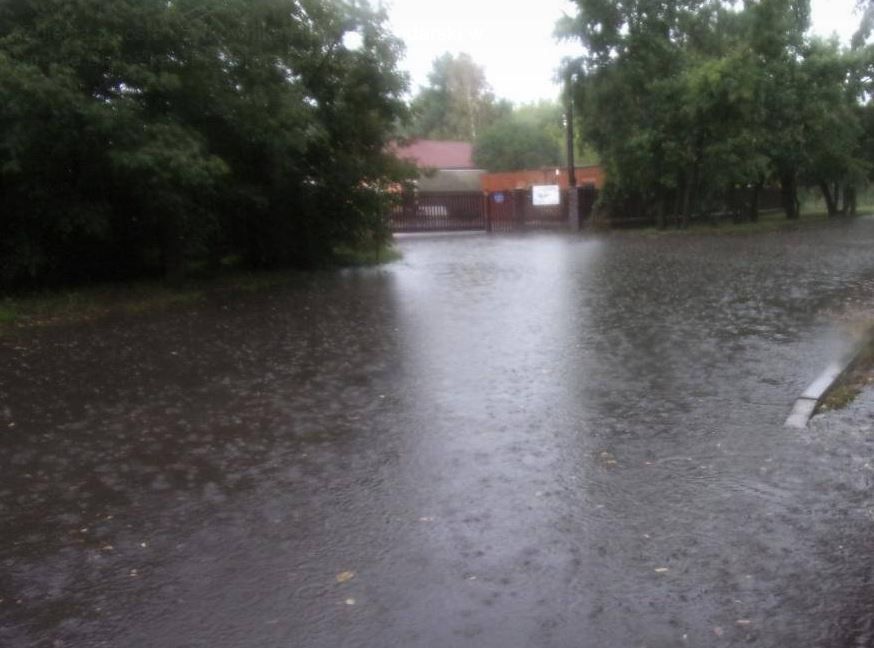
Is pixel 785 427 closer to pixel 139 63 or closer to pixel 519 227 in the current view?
pixel 139 63

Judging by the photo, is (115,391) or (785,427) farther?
(115,391)

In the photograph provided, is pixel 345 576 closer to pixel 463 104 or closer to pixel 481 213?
pixel 481 213

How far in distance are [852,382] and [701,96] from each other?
24.6 m

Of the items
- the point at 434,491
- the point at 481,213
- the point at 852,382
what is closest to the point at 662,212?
the point at 481,213

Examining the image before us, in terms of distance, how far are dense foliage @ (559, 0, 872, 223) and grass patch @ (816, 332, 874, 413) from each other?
2334 centimetres

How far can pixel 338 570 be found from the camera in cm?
433

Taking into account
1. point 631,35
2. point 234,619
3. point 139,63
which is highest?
point 631,35

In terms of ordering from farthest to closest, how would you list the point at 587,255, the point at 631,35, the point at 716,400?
the point at 631,35 < the point at 587,255 < the point at 716,400

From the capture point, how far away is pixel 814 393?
24.0ft

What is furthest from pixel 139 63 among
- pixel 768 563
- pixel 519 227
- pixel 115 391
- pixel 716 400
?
pixel 519 227

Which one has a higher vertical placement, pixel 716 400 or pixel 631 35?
pixel 631 35

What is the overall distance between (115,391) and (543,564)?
5.64 m

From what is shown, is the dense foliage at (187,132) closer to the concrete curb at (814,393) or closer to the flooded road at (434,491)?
the flooded road at (434,491)

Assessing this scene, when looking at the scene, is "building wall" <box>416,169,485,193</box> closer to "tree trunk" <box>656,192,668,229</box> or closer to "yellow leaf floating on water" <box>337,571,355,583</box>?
"tree trunk" <box>656,192,668,229</box>
